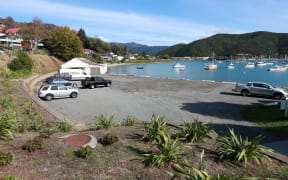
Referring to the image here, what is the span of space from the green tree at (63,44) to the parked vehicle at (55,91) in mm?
64549

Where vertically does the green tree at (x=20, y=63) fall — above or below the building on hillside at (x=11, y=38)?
below

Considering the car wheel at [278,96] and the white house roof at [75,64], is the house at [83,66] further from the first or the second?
the car wheel at [278,96]

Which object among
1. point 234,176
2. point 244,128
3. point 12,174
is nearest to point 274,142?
point 244,128

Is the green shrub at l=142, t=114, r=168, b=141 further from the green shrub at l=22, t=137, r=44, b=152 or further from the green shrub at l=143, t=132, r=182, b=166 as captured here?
the green shrub at l=22, t=137, r=44, b=152

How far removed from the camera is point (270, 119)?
16.4 m

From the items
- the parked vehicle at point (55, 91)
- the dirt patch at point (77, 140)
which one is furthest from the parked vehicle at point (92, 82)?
the dirt patch at point (77, 140)

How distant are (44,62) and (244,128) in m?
68.7

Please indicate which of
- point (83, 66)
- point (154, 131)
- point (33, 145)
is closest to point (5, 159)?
point (33, 145)

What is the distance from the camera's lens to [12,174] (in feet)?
19.2

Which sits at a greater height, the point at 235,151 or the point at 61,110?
the point at 235,151

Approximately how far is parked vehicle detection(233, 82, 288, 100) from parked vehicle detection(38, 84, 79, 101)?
18.5 meters

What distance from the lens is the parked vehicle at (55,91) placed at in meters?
27.7

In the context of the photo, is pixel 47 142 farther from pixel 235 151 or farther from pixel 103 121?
pixel 235 151

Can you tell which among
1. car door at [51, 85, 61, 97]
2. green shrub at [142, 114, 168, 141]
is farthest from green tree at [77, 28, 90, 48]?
green shrub at [142, 114, 168, 141]
